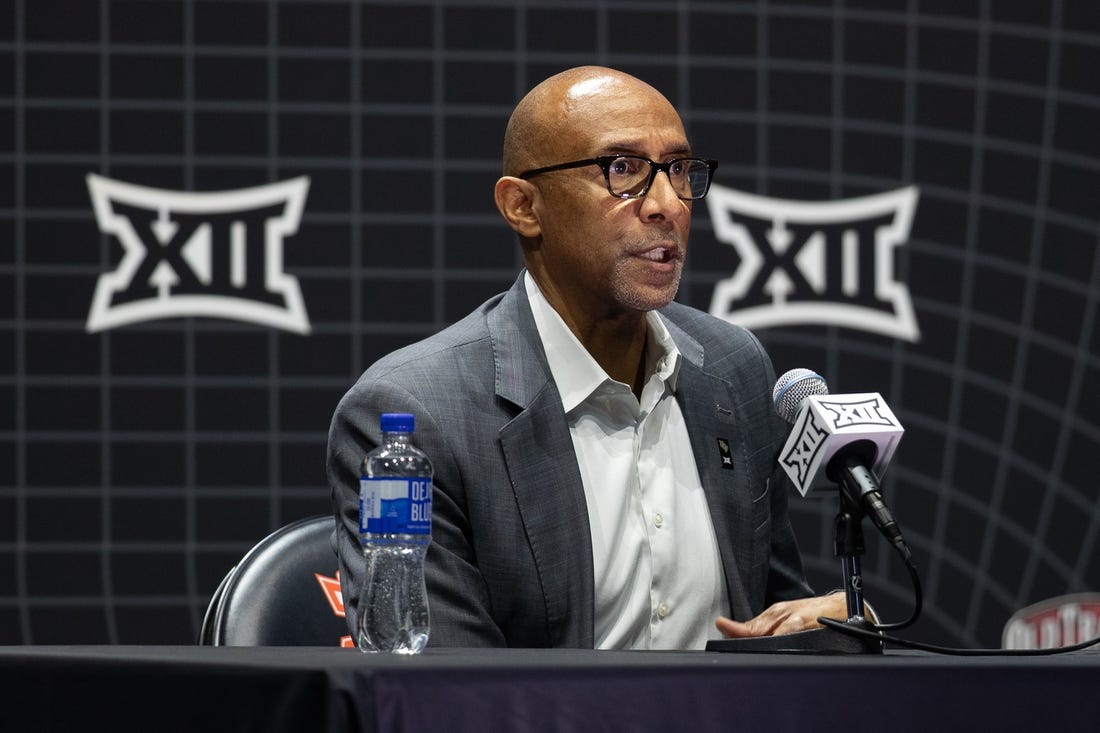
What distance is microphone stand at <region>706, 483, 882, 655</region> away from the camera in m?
1.71

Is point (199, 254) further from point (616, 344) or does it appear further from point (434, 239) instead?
point (616, 344)

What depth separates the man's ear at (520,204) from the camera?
2.65 metres

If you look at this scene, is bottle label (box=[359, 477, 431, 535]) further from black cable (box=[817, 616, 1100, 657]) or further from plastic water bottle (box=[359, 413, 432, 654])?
black cable (box=[817, 616, 1100, 657])

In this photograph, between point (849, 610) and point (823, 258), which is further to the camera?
point (823, 258)

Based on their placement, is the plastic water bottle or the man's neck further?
the man's neck

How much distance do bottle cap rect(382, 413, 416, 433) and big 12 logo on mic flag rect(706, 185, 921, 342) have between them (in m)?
2.40

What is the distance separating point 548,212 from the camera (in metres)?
2.61

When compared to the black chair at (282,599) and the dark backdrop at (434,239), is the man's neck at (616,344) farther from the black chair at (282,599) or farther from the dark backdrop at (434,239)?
the dark backdrop at (434,239)

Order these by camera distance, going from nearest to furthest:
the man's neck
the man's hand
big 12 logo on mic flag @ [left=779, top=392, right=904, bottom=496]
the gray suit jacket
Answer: big 12 logo on mic flag @ [left=779, top=392, right=904, bottom=496], the man's hand, the gray suit jacket, the man's neck

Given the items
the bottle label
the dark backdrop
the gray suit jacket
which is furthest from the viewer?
the dark backdrop

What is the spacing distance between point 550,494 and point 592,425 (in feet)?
0.77

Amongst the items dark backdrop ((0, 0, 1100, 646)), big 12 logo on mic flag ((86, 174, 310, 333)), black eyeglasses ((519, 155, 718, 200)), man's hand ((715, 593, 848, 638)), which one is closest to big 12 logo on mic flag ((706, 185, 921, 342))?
dark backdrop ((0, 0, 1100, 646))

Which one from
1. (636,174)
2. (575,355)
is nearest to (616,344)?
(575,355)

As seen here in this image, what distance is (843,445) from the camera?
1.73m
